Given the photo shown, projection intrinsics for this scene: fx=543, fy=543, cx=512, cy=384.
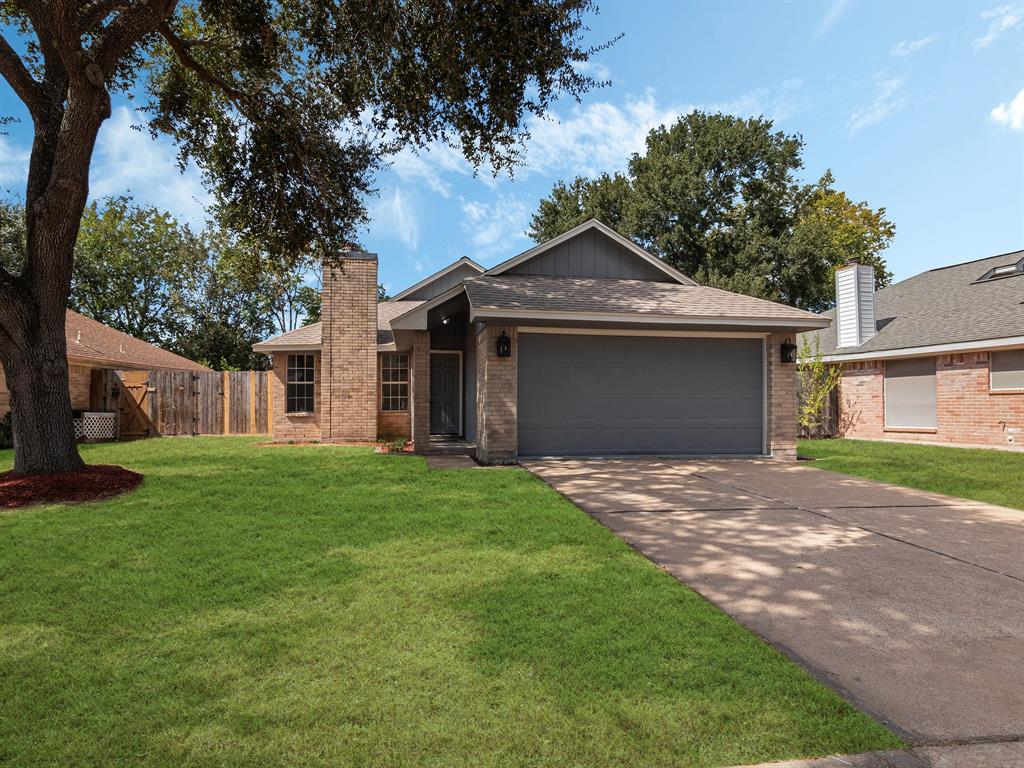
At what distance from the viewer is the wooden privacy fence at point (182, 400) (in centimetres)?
1680

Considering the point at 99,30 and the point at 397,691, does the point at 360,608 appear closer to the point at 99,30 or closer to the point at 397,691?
the point at 397,691

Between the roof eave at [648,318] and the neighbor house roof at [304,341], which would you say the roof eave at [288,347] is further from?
the roof eave at [648,318]

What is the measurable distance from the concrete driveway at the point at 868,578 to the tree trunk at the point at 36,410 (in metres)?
7.38

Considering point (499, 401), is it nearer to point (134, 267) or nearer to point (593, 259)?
point (593, 259)

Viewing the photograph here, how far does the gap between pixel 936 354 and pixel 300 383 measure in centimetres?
1780

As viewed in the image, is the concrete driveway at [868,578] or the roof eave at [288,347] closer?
the concrete driveway at [868,578]

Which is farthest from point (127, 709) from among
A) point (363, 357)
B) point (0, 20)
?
point (0, 20)

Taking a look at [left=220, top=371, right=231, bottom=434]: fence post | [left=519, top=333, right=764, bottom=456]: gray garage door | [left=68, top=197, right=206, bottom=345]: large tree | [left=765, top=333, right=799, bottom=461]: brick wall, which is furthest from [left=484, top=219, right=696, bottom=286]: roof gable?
[left=68, top=197, right=206, bottom=345]: large tree

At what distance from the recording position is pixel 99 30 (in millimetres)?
9391

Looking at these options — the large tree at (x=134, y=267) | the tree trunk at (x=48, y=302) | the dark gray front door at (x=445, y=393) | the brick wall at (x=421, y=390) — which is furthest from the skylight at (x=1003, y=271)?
the large tree at (x=134, y=267)

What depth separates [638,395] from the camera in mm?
10828

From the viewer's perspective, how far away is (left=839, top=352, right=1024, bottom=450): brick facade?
13477 mm

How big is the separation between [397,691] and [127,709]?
1149mm

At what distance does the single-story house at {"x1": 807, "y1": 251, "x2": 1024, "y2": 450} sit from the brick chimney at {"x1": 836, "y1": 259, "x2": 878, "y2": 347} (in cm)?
3
